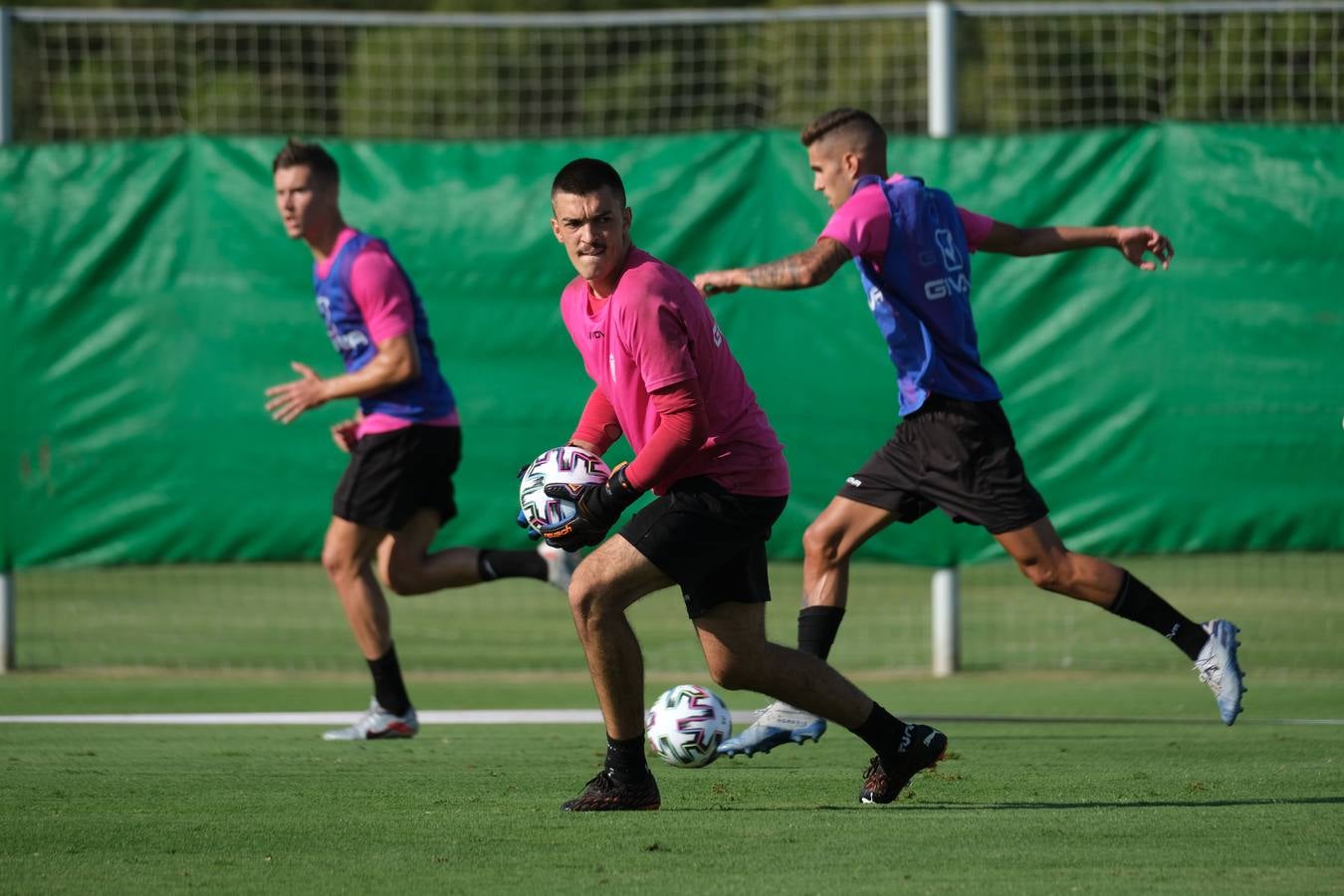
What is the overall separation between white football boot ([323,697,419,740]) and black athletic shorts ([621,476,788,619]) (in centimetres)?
257

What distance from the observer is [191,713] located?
8789 millimetres

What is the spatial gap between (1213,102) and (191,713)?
844cm

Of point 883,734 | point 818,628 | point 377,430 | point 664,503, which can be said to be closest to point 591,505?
point 664,503

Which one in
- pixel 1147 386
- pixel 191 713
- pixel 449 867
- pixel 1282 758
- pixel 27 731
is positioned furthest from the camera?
pixel 1147 386

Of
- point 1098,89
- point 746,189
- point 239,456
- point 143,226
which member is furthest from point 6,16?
point 1098,89

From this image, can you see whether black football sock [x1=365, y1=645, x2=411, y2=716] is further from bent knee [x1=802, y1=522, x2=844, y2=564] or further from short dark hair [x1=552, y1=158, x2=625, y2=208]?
short dark hair [x1=552, y1=158, x2=625, y2=208]

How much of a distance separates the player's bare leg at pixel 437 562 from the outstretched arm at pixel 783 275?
2.58m

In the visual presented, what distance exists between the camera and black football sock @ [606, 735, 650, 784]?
572cm

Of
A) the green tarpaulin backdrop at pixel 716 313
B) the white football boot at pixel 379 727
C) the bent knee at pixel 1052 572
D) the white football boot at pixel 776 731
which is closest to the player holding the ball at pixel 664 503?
the white football boot at pixel 776 731

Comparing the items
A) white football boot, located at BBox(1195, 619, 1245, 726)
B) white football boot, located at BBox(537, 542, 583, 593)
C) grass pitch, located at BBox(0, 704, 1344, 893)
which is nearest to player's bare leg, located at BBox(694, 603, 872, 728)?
grass pitch, located at BBox(0, 704, 1344, 893)

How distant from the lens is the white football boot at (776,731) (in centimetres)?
676

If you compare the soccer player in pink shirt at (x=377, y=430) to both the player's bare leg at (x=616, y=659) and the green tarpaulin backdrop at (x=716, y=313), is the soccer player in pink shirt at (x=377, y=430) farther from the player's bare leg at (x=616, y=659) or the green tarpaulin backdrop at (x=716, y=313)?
the player's bare leg at (x=616, y=659)

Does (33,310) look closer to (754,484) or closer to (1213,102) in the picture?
(754,484)

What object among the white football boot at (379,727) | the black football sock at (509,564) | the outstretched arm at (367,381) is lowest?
the white football boot at (379,727)
